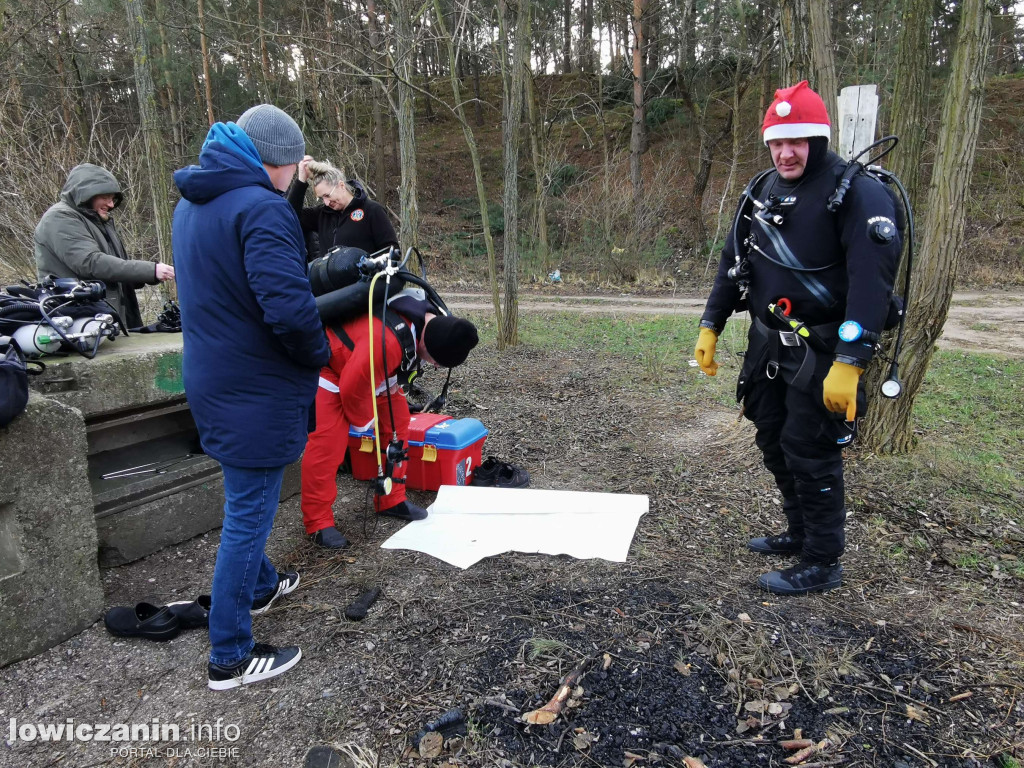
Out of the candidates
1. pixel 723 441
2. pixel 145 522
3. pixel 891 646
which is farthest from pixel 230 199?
pixel 723 441

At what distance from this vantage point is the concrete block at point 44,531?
2582 mm

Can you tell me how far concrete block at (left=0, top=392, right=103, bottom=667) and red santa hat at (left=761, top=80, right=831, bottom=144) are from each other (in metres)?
3.24

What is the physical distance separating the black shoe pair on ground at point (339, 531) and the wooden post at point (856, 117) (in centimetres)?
340

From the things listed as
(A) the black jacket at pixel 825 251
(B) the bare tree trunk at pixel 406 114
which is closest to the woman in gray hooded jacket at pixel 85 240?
(A) the black jacket at pixel 825 251

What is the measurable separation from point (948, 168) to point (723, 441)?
2328 millimetres

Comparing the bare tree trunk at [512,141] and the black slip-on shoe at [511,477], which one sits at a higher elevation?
the bare tree trunk at [512,141]

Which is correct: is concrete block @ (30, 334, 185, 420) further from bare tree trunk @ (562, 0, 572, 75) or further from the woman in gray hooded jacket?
bare tree trunk @ (562, 0, 572, 75)

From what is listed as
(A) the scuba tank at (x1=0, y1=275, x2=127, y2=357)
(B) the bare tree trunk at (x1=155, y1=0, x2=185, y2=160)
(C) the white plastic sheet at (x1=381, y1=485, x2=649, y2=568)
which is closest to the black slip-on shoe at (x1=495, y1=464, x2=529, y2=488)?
(C) the white plastic sheet at (x1=381, y1=485, x2=649, y2=568)

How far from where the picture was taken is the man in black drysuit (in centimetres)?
262

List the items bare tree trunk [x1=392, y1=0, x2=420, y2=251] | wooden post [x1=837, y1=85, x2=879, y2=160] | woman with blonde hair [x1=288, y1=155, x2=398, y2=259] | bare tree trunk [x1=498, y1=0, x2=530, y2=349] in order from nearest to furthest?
wooden post [x1=837, y1=85, x2=879, y2=160] → woman with blonde hair [x1=288, y1=155, x2=398, y2=259] → bare tree trunk [x1=392, y1=0, x2=420, y2=251] → bare tree trunk [x1=498, y1=0, x2=530, y2=349]

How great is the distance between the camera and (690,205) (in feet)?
70.6

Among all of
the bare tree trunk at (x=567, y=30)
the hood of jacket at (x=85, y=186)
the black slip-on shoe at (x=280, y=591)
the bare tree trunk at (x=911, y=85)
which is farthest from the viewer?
the bare tree trunk at (x=567, y=30)

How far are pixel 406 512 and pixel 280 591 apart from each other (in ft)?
3.17

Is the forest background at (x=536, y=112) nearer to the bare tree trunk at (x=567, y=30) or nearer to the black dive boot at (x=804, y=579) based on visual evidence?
the bare tree trunk at (x=567, y=30)
